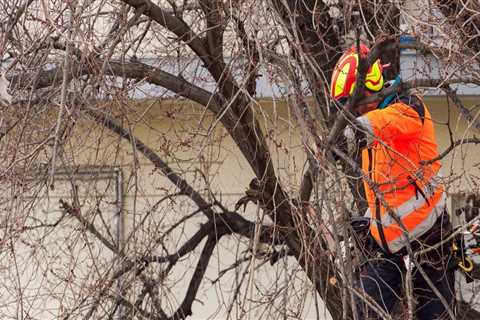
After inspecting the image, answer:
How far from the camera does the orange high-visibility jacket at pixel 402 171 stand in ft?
16.1

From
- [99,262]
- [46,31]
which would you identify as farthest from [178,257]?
[46,31]

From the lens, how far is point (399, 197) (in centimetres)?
538

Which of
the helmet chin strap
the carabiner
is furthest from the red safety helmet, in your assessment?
the carabiner

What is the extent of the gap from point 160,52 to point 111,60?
1.54ft

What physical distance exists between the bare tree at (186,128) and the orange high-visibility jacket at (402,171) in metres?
0.12

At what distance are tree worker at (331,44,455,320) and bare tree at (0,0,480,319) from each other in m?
0.12


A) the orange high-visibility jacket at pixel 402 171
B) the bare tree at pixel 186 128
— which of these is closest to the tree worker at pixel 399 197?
the orange high-visibility jacket at pixel 402 171

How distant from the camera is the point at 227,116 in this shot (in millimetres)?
5520

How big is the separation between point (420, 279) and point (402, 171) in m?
0.77

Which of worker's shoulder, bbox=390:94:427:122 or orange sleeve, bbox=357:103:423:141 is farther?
worker's shoulder, bbox=390:94:427:122

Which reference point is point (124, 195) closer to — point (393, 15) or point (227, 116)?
point (227, 116)

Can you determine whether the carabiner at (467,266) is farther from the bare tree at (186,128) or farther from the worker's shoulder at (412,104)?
the worker's shoulder at (412,104)

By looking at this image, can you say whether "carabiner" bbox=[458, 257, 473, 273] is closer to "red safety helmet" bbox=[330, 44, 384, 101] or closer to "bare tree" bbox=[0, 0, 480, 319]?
"bare tree" bbox=[0, 0, 480, 319]

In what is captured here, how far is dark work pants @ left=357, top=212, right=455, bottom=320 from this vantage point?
5.44 meters
